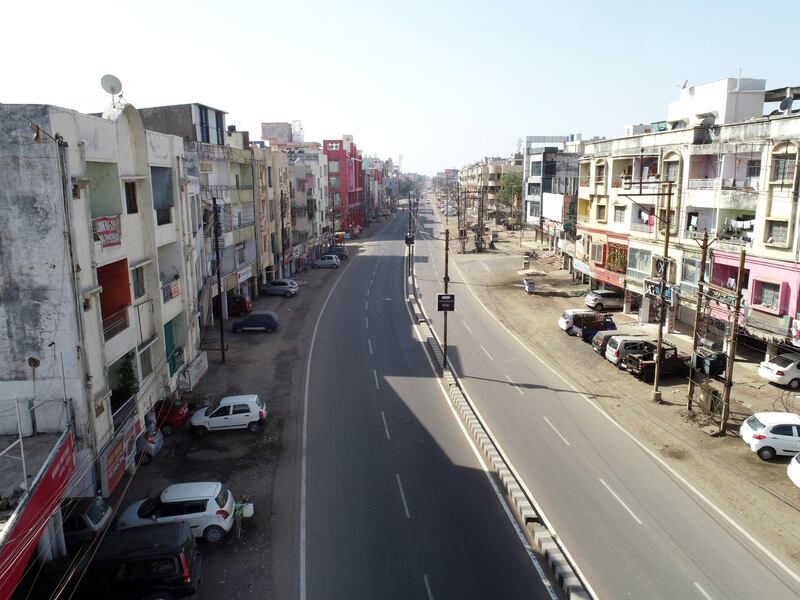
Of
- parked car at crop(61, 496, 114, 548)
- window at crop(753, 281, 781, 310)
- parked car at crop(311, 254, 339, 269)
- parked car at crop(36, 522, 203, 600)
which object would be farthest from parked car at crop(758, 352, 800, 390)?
parked car at crop(311, 254, 339, 269)

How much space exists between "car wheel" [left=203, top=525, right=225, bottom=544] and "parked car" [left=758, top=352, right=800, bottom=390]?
25.0 meters

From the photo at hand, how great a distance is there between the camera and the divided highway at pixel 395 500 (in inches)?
562

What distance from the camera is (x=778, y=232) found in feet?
95.8

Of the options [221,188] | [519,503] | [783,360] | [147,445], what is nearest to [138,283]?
[147,445]

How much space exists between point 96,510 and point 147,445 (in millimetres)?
5128

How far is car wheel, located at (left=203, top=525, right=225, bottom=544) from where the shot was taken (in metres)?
16.1

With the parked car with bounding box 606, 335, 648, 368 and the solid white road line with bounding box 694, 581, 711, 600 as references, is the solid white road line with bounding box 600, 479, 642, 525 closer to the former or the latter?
the solid white road line with bounding box 694, 581, 711, 600

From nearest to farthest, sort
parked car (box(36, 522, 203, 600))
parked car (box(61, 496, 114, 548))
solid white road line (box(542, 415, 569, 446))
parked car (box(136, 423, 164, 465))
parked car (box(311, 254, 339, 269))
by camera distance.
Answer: parked car (box(36, 522, 203, 600)) → parked car (box(61, 496, 114, 548)) → parked car (box(136, 423, 164, 465)) → solid white road line (box(542, 415, 569, 446)) → parked car (box(311, 254, 339, 269))

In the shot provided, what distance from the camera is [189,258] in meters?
26.8

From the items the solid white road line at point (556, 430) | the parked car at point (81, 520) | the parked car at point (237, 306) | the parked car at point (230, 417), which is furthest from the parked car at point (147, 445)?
the parked car at point (237, 306)

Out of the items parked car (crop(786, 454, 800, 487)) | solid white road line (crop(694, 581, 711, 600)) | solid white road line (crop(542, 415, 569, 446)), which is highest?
parked car (crop(786, 454, 800, 487))

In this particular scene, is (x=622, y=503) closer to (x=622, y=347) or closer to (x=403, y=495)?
(x=403, y=495)

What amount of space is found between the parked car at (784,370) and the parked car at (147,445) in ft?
87.2

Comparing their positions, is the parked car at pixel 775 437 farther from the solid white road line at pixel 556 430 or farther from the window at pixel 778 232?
the window at pixel 778 232
